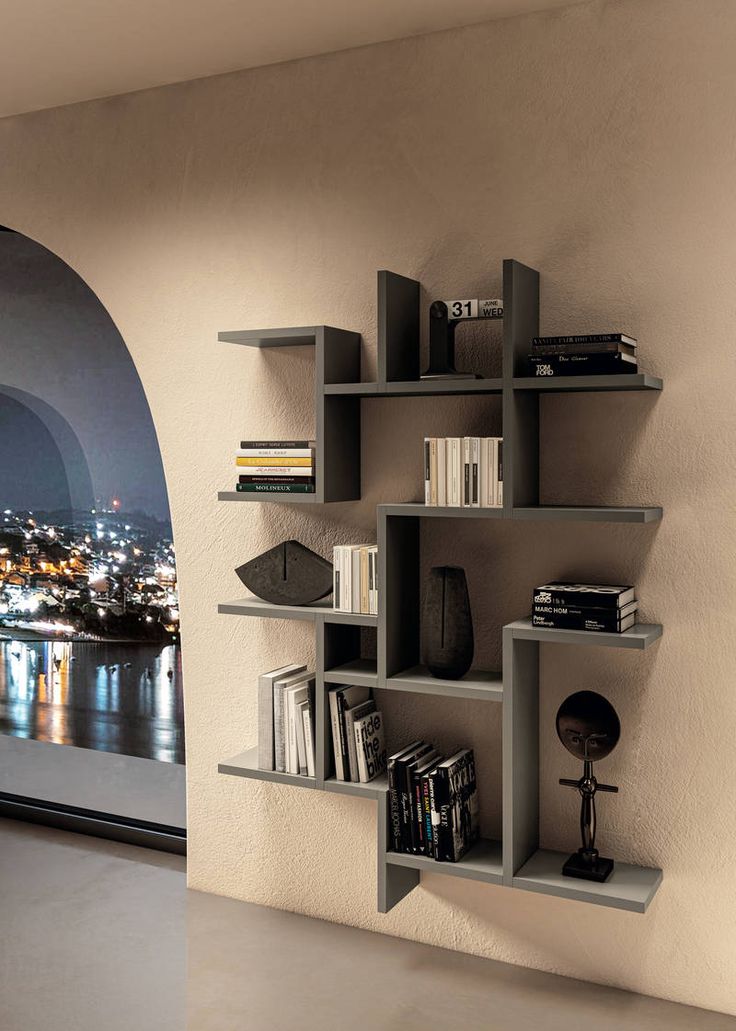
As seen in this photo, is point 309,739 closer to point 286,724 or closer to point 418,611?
point 286,724

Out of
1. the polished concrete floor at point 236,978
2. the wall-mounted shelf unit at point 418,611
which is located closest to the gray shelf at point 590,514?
the wall-mounted shelf unit at point 418,611

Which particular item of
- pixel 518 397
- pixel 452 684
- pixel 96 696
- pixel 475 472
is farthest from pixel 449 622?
pixel 96 696

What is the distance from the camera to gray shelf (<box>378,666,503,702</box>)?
7.80 feet

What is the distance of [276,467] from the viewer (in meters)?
2.65

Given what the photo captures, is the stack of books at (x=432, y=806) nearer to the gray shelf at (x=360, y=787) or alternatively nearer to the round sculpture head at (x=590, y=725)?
the gray shelf at (x=360, y=787)

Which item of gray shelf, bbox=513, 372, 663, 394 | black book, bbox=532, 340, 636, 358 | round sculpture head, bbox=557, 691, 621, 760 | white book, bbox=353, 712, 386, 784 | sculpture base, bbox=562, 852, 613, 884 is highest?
black book, bbox=532, 340, 636, 358

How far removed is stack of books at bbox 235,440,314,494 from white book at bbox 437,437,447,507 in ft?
1.24

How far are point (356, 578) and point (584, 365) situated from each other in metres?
0.82

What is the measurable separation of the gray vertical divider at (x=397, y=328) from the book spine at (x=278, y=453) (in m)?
0.28

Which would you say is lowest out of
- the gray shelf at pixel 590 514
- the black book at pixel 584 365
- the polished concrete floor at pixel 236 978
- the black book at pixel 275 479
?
the polished concrete floor at pixel 236 978

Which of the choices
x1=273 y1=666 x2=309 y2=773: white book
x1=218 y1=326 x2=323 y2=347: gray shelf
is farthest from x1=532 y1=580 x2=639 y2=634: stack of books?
x1=218 y1=326 x2=323 y2=347: gray shelf

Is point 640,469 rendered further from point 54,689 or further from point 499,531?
point 54,689

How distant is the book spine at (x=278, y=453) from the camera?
8.54ft

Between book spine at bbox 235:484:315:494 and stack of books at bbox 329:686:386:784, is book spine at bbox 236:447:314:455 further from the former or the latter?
stack of books at bbox 329:686:386:784
